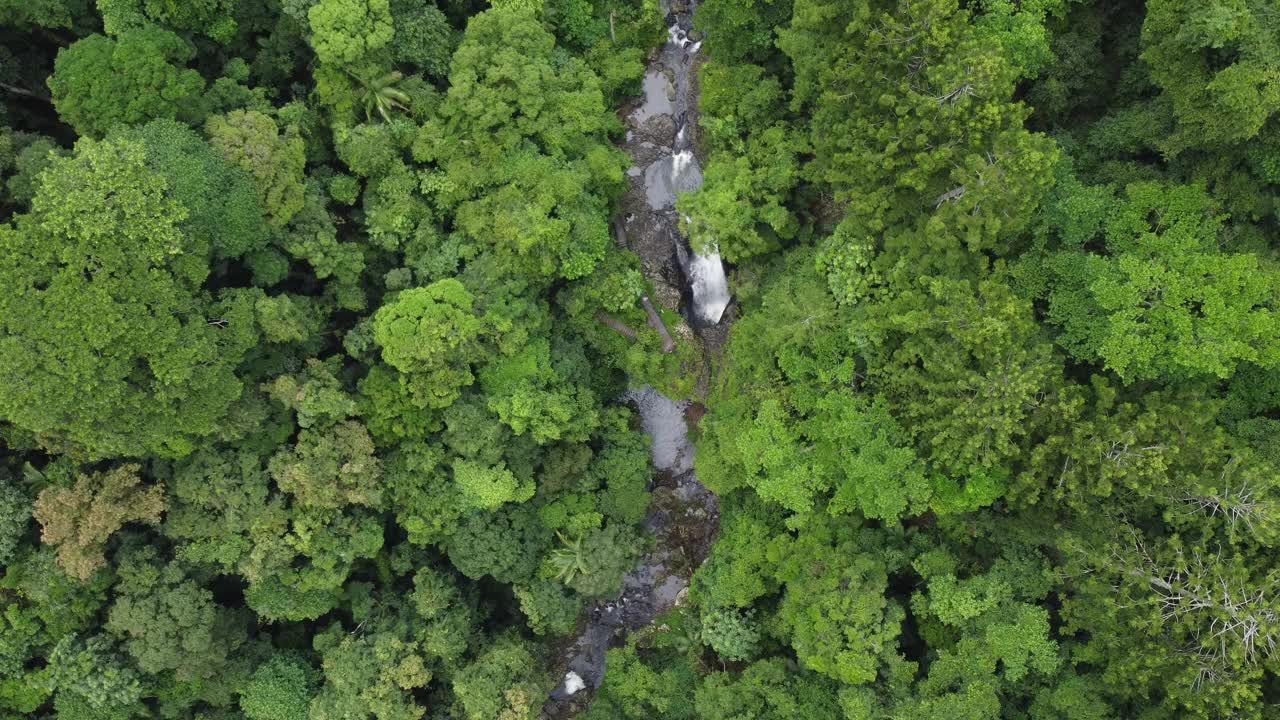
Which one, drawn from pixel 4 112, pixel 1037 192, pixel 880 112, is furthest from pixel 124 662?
pixel 1037 192

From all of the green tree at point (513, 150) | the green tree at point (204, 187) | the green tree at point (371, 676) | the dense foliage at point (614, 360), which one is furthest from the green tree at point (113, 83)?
the green tree at point (371, 676)

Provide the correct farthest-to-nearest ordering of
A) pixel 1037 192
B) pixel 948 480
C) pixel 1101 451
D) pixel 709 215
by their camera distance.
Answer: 1. pixel 709 215
2. pixel 948 480
3. pixel 1037 192
4. pixel 1101 451

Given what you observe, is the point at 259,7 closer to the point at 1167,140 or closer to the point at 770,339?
the point at 770,339

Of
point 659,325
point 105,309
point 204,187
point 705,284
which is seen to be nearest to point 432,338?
point 204,187

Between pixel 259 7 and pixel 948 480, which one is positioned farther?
pixel 259 7

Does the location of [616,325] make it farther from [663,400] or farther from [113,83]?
[113,83]

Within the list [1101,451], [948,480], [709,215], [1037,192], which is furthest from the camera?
[709,215]

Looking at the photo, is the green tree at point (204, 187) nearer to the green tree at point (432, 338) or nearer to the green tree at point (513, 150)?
the green tree at point (432, 338)

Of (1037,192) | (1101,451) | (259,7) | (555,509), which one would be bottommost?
(555,509)
